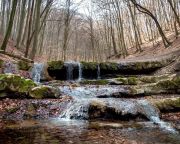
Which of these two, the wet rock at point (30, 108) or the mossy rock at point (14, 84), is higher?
the mossy rock at point (14, 84)

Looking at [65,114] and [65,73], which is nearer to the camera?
[65,114]

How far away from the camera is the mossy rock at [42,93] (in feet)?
45.8

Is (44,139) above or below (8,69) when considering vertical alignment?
below

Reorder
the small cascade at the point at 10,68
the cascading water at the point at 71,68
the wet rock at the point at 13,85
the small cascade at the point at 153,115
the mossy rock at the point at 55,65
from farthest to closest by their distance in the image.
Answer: the cascading water at the point at 71,68 → the mossy rock at the point at 55,65 → the small cascade at the point at 10,68 → the wet rock at the point at 13,85 → the small cascade at the point at 153,115

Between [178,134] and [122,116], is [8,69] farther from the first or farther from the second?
[178,134]

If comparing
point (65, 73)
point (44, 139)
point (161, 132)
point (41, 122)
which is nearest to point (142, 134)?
point (161, 132)

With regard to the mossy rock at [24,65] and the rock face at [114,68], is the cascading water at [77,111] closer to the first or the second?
the mossy rock at [24,65]

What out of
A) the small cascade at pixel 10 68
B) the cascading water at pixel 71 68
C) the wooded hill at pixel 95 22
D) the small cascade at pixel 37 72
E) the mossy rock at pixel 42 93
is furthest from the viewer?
the wooded hill at pixel 95 22

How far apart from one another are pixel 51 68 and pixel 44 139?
14.0 meters

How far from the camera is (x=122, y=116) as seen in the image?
11.7 meters

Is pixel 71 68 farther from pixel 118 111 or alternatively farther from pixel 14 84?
pixel 118 111

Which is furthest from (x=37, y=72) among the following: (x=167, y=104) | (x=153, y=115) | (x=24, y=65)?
(x=153, y=115)

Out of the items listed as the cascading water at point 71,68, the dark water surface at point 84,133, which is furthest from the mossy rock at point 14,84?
the cascading water at point 71,68

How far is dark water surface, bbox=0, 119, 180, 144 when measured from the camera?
7629 millimetres
